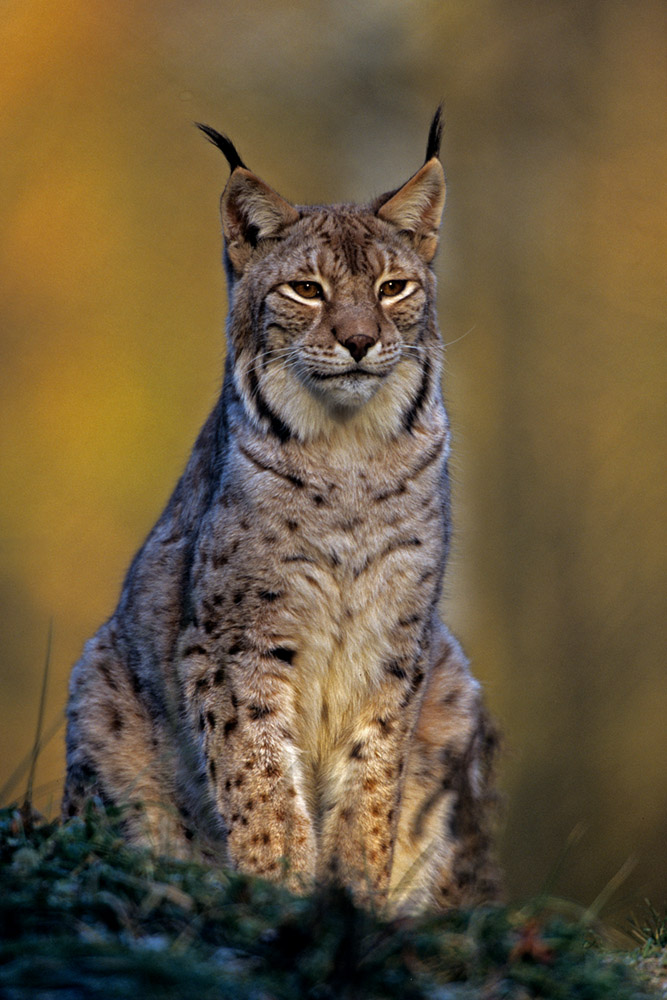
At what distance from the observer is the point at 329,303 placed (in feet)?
13.2

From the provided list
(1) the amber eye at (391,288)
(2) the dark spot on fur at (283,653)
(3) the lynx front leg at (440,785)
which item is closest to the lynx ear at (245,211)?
(1) the amber eye at (391,288)

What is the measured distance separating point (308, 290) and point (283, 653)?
123 centimetres

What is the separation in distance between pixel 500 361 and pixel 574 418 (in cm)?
122

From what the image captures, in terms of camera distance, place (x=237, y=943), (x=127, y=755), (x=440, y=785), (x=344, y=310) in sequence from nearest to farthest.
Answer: (x=237, y=943) < (x=344, y=310) < (x=440, y=785) < (x=127, y=755)

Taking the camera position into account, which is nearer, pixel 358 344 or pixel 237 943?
pixel 237 943

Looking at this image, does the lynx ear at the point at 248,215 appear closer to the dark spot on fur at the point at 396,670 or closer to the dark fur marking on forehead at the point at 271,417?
the dark fur marking on forehead at the point at 271,417

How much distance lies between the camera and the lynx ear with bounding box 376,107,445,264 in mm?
4270

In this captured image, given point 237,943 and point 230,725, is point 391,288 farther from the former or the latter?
point 237,943

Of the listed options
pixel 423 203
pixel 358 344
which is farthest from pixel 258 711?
pixel 423 203

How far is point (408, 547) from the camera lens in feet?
13.3

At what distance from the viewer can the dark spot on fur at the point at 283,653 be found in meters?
3.90

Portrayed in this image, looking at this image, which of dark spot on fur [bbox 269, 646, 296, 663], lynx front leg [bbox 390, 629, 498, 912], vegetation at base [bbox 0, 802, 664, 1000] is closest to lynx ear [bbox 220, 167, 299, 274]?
dark spot on fur [bbox 269, 646, 296, 663]

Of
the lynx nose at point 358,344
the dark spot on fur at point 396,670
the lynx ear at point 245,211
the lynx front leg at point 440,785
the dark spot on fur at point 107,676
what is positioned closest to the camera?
the lynx nose at point 358,344

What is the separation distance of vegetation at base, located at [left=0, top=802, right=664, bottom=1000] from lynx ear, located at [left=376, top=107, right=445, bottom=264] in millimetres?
2585
